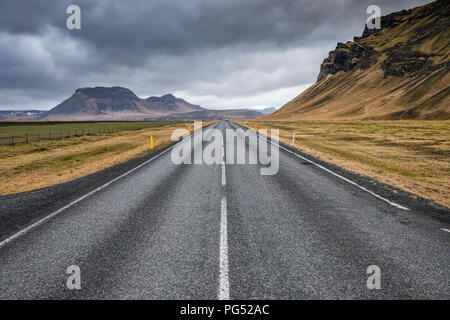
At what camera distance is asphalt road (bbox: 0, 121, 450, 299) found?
11.0 feet

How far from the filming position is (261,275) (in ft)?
11.8

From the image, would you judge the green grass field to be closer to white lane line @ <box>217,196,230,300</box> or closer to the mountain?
white lane line @ <box>217,196,230,300</box>

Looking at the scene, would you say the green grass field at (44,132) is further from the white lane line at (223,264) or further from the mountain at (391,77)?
the mountain at (391,77)

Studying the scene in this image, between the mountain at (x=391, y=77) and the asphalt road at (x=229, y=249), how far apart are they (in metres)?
86.9

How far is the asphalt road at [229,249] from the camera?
11.0 feet

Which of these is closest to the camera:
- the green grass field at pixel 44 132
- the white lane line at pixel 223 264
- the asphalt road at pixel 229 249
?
the white lane line at pixel 223 264

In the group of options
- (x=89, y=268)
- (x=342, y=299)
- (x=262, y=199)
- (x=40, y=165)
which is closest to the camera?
(x=342, y=299)

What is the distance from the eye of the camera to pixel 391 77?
11062 centimetres

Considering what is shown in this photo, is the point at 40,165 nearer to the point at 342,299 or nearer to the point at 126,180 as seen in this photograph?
the point at 126,180

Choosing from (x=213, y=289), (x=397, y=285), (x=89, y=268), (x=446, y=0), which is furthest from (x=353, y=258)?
(x=446, y=0)

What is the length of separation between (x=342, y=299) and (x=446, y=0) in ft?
820

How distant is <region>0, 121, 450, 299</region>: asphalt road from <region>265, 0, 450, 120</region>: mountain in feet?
285

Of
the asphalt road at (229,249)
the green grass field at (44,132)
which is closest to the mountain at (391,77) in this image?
the asphalt road at (229,249)

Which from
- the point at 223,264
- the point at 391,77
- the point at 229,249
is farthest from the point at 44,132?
the point at 391,77
